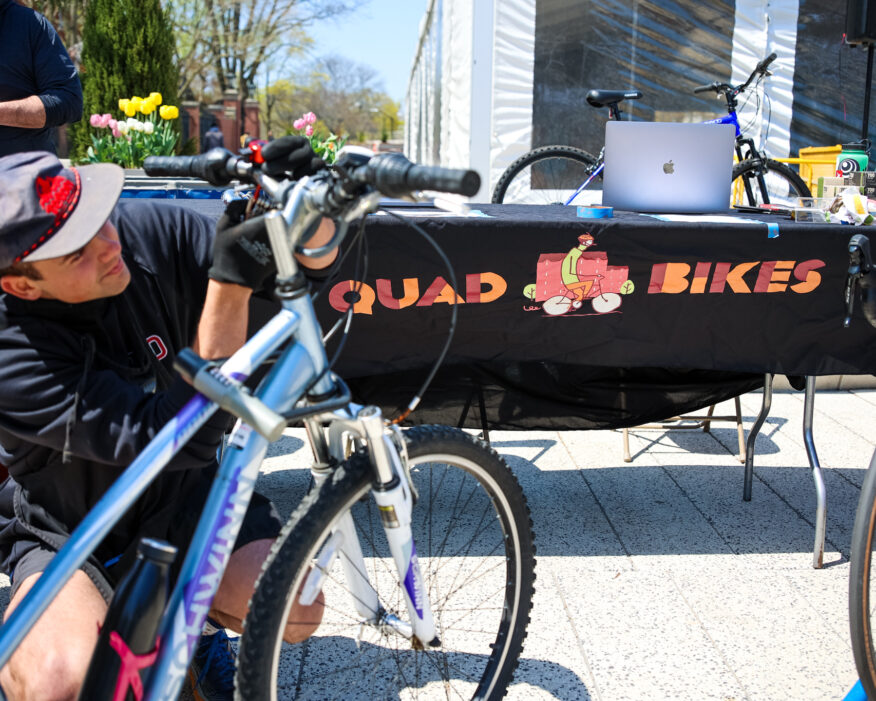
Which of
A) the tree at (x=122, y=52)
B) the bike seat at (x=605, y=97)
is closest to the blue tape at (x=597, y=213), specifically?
the bike seat at (x=605, y=97)

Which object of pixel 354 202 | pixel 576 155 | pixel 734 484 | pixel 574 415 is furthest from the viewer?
pixel 576 155

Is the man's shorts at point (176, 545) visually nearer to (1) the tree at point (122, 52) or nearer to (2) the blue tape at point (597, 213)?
(2) the blue tape at point (597, 213)

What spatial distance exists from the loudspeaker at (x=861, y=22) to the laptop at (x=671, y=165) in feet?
12.9

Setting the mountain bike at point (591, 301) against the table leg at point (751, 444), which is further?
the table leg at point (751, 444)

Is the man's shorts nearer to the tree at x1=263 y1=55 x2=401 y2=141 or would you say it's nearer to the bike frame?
the bike frame

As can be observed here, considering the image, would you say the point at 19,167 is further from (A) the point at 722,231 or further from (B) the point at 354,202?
(A) the point at 722,231

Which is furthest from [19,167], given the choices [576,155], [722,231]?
[576,155]

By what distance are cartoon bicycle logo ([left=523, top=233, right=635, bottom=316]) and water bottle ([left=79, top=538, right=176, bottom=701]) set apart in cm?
173

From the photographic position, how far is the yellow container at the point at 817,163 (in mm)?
6078

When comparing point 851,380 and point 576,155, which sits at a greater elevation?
point 576,155

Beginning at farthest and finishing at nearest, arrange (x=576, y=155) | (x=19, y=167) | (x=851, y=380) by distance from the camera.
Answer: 1. (x=576, y=155)
2. (x=851, y=380)
3. (x=19, y=167)

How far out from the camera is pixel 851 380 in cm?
483

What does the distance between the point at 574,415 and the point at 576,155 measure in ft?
9.75

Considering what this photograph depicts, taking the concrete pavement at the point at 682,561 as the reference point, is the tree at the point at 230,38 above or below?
above
